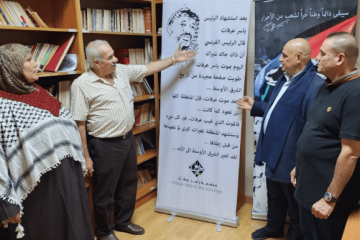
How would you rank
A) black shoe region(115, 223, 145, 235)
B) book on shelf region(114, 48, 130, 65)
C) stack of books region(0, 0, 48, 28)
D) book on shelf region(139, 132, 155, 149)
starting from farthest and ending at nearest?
book on shelf region(139, 132, 155, 149), book on shelf region(114, 48, 130, 65), black shoe region(115, 223, 145, 235), stack of books region(0, 0, 48, 28)

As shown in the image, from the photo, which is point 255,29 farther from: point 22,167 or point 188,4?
point 22,167

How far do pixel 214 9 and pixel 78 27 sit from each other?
108cm

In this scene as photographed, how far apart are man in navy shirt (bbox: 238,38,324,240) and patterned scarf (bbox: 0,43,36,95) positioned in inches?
62.7

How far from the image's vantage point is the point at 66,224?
6.54 ft

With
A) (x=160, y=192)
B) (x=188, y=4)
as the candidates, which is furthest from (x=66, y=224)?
(x=188, y=4)

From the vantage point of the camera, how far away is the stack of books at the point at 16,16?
210 centimetres

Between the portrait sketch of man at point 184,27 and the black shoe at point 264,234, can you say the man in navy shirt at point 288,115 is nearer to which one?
the black shoe at point 264,234

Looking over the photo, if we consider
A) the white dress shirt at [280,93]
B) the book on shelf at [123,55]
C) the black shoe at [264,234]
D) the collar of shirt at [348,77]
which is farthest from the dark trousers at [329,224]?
the book on shelf at [123,55]

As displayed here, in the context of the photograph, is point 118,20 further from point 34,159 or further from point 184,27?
point 34,159

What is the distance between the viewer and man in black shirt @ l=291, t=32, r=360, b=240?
1487mm

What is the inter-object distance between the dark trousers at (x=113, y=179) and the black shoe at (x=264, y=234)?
3.49 ft

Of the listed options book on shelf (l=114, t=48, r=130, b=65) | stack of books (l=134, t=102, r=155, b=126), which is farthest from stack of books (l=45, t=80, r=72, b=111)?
stack of books (l=134, t=102, r=155, b=126)

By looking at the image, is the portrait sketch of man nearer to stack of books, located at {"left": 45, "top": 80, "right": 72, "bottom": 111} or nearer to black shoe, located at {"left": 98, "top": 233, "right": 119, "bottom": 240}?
stack of books, located at {"left": 45, "top": 80, "right": 72, "bottom": 111}

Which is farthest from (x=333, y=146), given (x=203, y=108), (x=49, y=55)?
(x=49, y=55)
